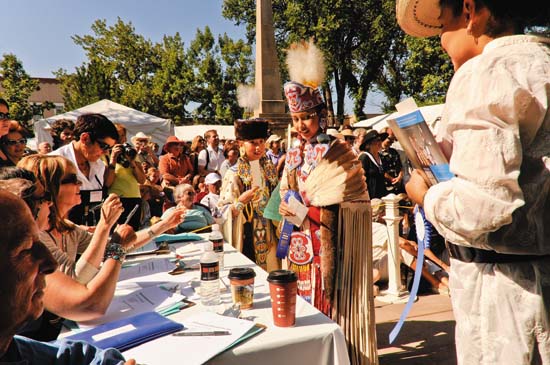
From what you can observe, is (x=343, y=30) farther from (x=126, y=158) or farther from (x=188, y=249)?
(x=188, y=249)

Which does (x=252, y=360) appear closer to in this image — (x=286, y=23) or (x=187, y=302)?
(x=187, y=302)

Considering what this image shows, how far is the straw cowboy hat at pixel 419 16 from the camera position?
151 cm

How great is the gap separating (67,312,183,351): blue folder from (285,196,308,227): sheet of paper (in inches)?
48.7

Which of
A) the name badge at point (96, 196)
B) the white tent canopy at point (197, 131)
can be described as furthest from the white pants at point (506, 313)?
the white tent canopy at point (197, 131)

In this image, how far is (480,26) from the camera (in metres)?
1.29

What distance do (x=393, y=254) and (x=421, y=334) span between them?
42.4 inches

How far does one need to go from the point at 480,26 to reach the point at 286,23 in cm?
2541

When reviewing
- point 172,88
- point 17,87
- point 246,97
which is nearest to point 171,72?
point 172,88

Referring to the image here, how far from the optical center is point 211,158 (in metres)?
8.06

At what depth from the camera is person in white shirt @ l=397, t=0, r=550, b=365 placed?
1111 millimetres

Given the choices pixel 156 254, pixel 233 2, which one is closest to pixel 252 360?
pixel 156 254

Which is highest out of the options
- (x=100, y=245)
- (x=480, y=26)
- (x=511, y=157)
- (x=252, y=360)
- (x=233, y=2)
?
(x=233, y=2)

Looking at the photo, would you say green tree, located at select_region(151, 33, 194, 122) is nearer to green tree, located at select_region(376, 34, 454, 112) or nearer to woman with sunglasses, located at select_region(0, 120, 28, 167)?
green tree, located at select_region(376, 34, 454, 112)

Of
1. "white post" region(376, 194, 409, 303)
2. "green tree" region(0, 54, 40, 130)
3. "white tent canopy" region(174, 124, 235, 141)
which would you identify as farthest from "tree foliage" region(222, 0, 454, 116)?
"white post" region(376, 194, 409, 303)
